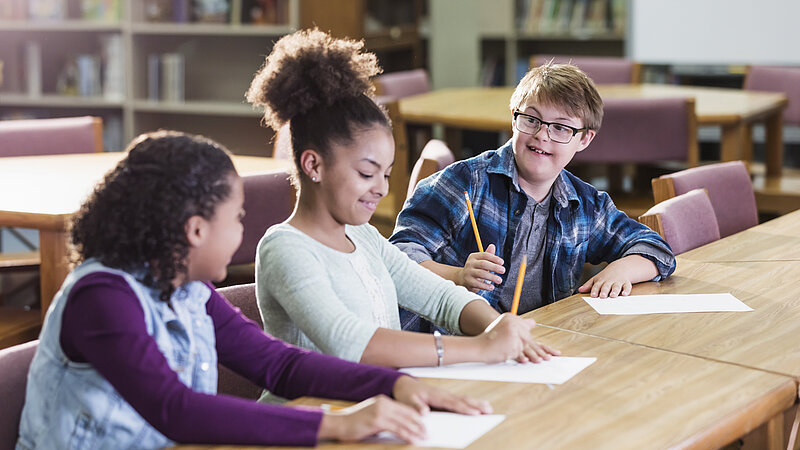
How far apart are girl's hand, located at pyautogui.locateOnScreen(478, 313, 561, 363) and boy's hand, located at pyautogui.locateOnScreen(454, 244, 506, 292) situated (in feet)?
1.09

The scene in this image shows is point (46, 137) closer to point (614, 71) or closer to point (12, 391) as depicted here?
point (12, 391)

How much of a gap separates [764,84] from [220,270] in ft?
13.9

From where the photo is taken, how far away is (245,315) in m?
1.67

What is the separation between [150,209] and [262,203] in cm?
144

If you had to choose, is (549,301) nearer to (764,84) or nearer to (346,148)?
(346,148)

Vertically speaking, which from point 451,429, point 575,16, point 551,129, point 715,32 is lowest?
point 451,429

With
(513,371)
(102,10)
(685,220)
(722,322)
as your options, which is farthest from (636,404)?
(102,10)

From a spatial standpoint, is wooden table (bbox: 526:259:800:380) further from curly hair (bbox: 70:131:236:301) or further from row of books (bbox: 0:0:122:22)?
row of books (bbox: 0:0:122:22)

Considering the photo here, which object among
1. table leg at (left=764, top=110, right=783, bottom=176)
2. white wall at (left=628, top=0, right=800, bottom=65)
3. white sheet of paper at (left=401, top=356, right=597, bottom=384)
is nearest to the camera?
white sheet of paper at (left=401, top=356, right=597, bottom=384)

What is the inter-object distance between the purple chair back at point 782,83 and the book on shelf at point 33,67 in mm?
3774

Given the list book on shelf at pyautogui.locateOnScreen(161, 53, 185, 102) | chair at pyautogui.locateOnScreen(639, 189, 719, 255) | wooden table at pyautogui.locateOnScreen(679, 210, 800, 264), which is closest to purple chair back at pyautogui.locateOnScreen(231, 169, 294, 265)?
chair at pyautogui.locateOnScreen(639, 189, 719, 255)

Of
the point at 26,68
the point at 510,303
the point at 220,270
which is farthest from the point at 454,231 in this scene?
the point at 26,68

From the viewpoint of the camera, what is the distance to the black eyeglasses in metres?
2.09

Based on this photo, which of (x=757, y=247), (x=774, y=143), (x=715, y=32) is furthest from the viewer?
(x=715, y=32)
